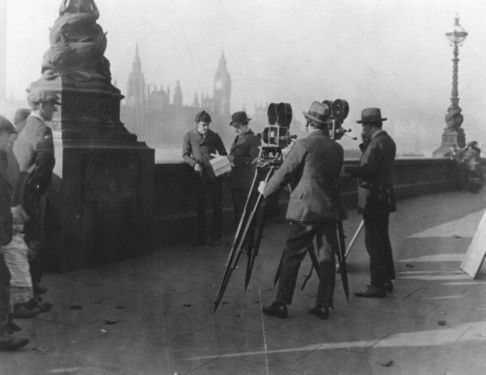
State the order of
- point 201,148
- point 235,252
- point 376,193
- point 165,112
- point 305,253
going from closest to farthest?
1. point 305,253
2. point 235,252
3. point 376,193
4. point 201,148
5. point 165,112

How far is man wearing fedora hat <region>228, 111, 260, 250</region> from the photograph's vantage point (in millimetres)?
9506

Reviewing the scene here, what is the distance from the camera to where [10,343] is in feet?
15.5

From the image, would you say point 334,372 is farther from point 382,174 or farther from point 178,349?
point 382,174

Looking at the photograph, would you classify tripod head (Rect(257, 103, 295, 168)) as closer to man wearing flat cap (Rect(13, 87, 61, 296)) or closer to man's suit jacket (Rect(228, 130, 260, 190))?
man wearing flat cap (Rect(13, 87, 61, 296))

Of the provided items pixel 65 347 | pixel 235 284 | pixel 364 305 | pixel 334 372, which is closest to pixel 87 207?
pixel 235 284

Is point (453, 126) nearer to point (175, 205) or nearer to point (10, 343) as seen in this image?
point (175, 205)

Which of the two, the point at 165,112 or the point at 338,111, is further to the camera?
the point at 165,112

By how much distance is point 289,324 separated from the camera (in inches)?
225

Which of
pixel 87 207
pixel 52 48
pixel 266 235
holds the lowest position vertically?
pixel 266 235

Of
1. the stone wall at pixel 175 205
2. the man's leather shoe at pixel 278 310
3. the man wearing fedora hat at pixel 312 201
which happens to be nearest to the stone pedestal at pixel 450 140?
the stone wall at pixel 175 205

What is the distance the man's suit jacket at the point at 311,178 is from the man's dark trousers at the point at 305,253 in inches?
5.2

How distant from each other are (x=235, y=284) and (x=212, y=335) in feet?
6.36

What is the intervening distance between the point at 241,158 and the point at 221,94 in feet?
229

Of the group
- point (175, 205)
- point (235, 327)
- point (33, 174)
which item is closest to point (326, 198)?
point (235, 327)
